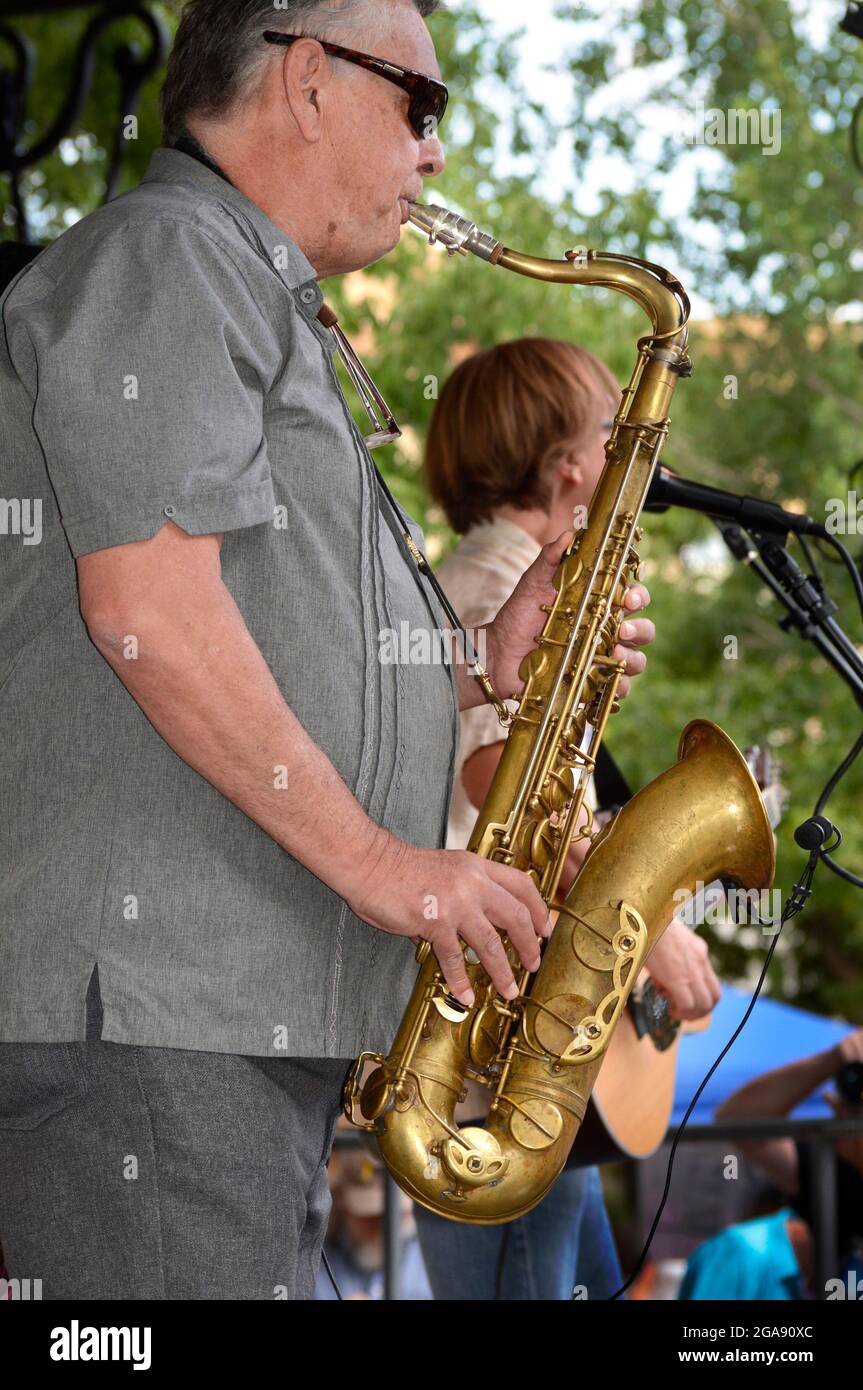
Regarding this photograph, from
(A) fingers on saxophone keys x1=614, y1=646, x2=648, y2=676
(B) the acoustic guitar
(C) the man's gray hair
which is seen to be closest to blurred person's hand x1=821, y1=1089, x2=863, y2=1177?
(B) the acoustic guitar

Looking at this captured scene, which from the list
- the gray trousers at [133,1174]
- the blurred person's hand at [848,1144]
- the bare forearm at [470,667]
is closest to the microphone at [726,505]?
the bare forearm at [470,667]

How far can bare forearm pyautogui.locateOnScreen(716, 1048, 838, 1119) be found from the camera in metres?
5.02

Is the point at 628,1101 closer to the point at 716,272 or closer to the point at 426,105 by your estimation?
the point at 426,105

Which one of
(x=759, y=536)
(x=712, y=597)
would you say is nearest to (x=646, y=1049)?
(x=759, y=536)

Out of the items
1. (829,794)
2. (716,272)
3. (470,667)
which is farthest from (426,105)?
(716,272)

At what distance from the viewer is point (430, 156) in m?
2.10

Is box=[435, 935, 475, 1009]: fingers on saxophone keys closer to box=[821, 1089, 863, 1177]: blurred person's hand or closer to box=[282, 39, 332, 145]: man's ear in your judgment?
box=[282, 39, 332, 145]: man's ear

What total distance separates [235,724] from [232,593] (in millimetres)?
193

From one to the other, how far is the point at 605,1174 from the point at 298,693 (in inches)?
424

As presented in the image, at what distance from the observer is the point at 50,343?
1.63 meters

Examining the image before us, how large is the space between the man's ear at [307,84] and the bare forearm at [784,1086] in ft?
12.7

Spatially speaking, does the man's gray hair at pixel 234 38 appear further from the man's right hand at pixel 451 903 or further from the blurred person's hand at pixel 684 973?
the blurred person's hand at pixel 684 973

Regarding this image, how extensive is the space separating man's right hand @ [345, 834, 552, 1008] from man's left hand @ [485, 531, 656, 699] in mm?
618
